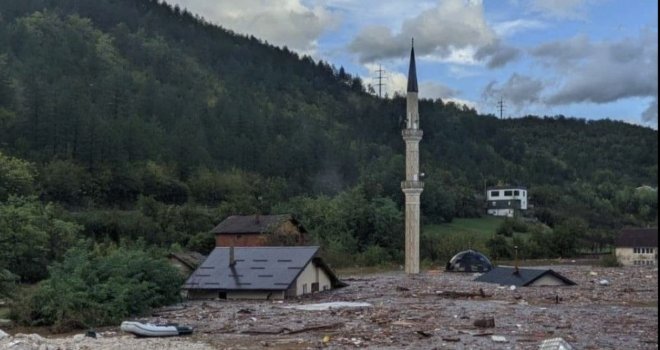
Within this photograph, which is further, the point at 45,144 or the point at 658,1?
the point at 45,144

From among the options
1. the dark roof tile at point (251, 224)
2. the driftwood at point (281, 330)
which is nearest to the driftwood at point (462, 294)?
the driftwood at point (281, 330)

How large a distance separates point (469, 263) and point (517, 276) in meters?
12.4

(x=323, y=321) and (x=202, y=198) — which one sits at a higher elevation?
(x=202, y=198)

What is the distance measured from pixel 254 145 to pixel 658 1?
91.7 metres

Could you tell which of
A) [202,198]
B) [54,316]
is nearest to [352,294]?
[54,316]

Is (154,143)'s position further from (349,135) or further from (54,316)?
(54,316)

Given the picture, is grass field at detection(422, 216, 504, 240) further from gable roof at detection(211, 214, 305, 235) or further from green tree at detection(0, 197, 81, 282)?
green tree at detection(0, 197, 81, 282)

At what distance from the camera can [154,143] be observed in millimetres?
82062

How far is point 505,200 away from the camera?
104 meters

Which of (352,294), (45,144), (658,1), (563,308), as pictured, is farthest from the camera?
(45,144)

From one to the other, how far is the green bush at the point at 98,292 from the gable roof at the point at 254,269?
2.37 m

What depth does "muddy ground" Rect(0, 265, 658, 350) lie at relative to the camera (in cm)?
2141

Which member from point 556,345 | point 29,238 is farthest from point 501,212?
point 556,345

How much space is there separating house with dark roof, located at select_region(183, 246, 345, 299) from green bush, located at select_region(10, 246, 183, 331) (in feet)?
7.11
